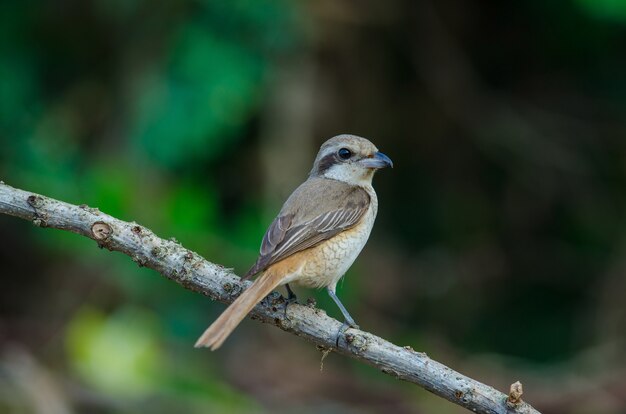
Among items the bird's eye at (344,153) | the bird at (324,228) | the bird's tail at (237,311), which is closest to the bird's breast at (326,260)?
the bird at (324,228)

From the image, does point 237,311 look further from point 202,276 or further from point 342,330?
point 342,330

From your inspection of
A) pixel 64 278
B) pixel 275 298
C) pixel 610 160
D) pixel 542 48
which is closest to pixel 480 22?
pixel 542 48

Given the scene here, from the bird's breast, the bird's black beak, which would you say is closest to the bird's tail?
the bird's breast

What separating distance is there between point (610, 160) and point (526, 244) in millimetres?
1151

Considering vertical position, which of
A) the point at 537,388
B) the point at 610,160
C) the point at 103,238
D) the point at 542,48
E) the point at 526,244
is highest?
the point at 542,48

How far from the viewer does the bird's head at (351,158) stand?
16.4 ft

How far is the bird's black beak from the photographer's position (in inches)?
192

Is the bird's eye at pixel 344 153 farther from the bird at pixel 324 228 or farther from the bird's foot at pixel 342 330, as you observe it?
the bird's foot at pixel 342 330

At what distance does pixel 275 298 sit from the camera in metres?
3.96

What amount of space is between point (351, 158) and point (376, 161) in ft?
0.54

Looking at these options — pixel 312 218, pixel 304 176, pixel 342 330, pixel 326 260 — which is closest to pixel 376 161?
pixel 312 218

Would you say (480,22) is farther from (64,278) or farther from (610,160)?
(64,278)

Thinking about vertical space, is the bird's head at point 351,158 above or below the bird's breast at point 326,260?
above

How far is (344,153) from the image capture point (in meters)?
5.03
